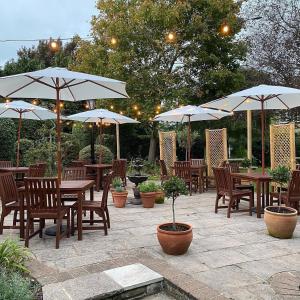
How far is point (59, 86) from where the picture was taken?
515 centimetres

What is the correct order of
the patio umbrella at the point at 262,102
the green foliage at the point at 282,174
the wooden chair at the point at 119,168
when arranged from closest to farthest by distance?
the green foliage at the point at 282,174 → the patio umbrella at the point at 262,102 → the wooden chair at the point at 119,168

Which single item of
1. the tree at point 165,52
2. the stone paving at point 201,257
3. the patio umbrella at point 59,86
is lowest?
the stone paving at point 201,257

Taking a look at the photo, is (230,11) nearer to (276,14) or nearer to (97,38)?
(276,14)

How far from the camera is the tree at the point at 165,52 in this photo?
13336 mm

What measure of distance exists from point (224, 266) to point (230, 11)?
12.3 metres

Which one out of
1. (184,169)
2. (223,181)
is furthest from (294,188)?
(184,169)

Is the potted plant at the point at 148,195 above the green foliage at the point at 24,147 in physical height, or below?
below

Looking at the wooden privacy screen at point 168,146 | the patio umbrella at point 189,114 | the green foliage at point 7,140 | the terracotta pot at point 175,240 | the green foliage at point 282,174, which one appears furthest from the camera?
the green foliage at point 7,140

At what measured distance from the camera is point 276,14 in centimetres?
1334

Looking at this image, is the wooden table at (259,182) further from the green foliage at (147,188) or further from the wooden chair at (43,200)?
the wooden chair at (43,200)

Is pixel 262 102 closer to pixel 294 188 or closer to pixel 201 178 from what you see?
pixel 294 188

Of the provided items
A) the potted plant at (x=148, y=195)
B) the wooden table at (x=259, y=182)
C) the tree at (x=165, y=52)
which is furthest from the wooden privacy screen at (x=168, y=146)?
the wooden table at (x=259, y=182)

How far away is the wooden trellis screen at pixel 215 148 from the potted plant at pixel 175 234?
5990 millimetres

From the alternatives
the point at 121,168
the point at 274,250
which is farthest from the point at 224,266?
the point at 121,168
